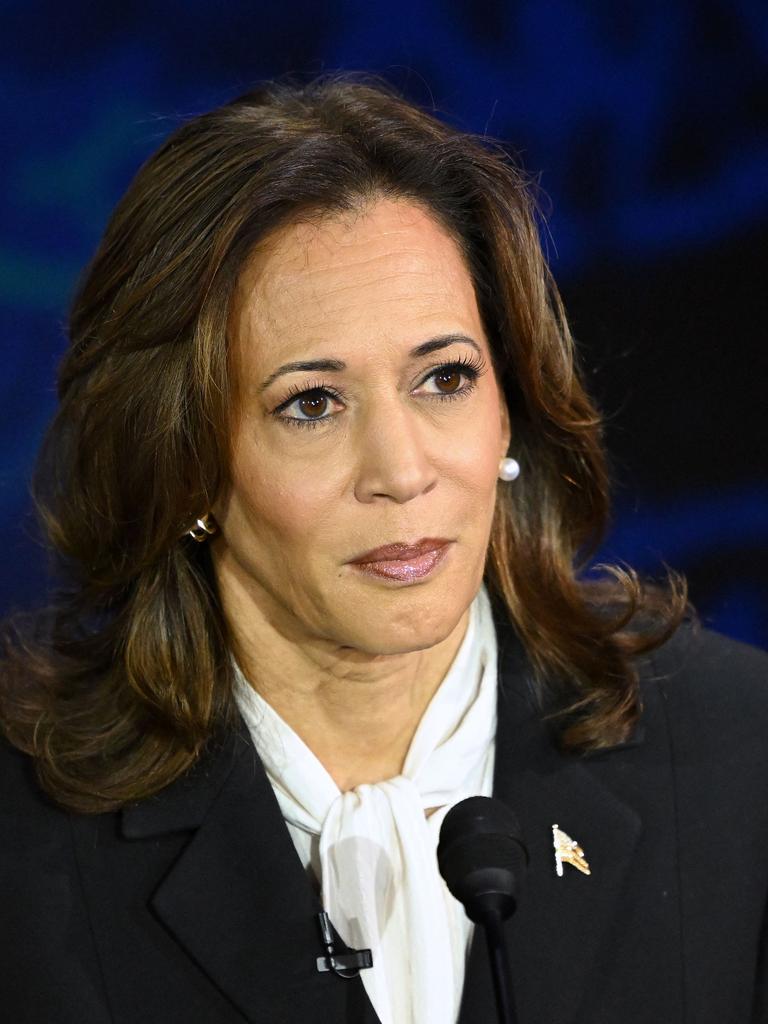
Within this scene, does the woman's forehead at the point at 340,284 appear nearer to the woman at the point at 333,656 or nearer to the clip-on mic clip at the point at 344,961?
the woman at the point at 333,656

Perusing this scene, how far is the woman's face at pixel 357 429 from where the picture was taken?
206cm

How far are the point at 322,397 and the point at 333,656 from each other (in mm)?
397

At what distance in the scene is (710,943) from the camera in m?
2.26

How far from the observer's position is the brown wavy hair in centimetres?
212

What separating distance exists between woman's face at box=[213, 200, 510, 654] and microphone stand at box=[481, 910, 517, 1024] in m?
0.58

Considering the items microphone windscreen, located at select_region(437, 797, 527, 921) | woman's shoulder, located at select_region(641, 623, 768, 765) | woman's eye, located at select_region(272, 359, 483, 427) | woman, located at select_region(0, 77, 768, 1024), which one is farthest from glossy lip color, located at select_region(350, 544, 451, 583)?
woman's shoulder, located at select_region(641, 623, 768, 765)

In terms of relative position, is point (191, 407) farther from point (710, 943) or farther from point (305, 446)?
point (710, 943)

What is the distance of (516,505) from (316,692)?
1.45ft

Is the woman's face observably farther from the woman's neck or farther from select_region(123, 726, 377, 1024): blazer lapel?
select_region(123, 726, 377, 1024): blazer lapel

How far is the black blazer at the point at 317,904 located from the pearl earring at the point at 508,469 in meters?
0.32

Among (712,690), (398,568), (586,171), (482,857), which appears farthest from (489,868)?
(586,171)

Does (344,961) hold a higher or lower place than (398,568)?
lower

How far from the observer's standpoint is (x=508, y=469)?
237 centimetres

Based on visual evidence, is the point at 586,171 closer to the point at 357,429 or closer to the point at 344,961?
the point at 357,429
